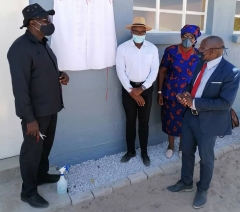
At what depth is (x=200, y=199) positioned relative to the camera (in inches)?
118

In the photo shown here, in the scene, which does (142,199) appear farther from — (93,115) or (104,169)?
(93,115)

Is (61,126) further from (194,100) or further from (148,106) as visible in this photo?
(194,100)

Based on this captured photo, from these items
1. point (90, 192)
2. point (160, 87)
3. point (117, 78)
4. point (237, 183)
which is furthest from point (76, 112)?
point (237, 183)

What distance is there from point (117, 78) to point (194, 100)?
4.57 feet

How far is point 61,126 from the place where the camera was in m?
3.45

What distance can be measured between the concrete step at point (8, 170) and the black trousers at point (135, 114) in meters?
1.54

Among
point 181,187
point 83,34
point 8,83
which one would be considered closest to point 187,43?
point 83,34

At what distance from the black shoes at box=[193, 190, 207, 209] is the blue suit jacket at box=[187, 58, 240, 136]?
0.79m

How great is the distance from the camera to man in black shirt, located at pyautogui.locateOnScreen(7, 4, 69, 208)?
2.32 m

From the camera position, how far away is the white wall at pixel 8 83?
2.95 m

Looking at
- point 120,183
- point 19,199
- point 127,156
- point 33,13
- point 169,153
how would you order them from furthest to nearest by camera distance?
1. point 169,153
2. point 127,156
3. point 120,183
4. point 19,199
5. point 33,13

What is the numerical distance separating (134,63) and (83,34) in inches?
29.4

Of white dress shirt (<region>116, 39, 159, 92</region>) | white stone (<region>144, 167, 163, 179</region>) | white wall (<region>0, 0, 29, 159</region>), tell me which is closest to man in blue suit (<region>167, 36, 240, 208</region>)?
white stone (<region>144, 167, 163, 179</region>)

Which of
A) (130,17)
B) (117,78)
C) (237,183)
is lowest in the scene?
(237,183)
